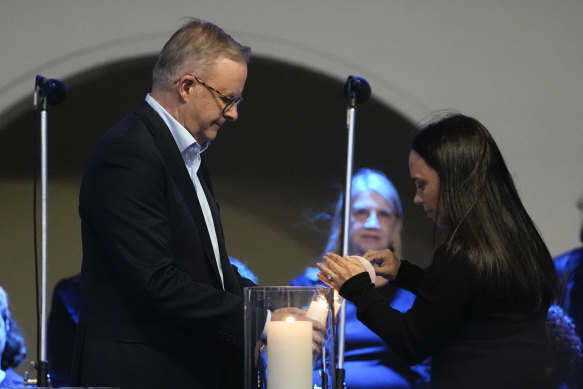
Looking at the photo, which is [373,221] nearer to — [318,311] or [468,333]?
[468,333]

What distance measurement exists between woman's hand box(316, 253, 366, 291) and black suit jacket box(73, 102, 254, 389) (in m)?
0.24

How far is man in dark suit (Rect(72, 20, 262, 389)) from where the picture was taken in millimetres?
2018

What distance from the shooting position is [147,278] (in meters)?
A: 1.99

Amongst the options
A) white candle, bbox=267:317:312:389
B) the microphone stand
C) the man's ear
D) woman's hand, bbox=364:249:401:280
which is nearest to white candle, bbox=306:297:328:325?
white candle, bbox=267:317:312:389

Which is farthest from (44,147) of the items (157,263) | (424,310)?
(424,310)

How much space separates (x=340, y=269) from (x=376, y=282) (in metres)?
1.42

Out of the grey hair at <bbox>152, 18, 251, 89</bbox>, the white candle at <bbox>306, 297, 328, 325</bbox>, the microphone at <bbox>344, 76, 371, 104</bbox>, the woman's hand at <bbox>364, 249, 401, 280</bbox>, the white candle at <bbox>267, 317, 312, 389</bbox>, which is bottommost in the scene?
the white candle at <bbox>267, 317, 312, 389</bbox>

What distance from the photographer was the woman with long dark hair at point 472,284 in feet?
6.51

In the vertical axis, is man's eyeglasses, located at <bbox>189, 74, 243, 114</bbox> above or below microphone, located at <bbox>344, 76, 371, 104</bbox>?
below

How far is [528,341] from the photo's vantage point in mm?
2012

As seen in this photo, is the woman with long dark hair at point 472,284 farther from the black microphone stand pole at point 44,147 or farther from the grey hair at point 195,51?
the black microphone stand pole at point 44,147

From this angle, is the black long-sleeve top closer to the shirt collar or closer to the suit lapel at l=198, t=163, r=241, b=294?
the suit lapel at l=198, t=163, r=241, b=294

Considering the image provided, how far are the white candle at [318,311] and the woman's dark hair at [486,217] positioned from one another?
395 mm

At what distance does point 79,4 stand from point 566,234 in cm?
219
